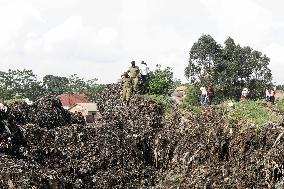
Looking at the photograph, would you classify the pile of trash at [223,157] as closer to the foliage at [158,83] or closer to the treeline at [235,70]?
the foliage at [158,83]

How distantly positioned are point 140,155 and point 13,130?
10.9 feet

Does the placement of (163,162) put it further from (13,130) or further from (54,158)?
(13,130)

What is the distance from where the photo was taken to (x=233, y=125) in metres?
10.4

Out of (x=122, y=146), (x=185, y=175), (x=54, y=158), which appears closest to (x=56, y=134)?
(x=54, y=158)

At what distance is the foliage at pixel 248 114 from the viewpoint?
10150 millimetres

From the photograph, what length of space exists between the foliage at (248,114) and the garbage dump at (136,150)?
0.20 meters

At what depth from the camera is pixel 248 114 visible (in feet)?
34.9

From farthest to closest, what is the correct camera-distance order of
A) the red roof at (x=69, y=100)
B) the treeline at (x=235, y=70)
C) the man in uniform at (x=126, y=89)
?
the red roof at (x=69, y=100) < the treeline at (x=235, y=70) < the man in uniform at (x=126, y=89)

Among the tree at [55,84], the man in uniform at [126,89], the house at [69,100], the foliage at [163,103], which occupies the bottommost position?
the foliage at [163,103]

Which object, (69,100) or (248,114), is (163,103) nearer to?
(248,114)

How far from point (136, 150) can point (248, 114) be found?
3.18 meters

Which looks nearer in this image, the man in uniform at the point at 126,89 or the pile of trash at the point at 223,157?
the pile of trash at the point at 223,157

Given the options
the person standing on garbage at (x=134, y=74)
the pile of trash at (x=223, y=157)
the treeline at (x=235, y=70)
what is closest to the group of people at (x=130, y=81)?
the person standing on garbage at (x=134, y=74)

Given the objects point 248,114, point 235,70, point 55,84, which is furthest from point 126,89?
point 55,84
